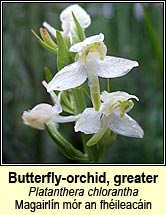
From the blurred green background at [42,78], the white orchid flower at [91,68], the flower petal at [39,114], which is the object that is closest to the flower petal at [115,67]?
the white orchid flower at [91,68]

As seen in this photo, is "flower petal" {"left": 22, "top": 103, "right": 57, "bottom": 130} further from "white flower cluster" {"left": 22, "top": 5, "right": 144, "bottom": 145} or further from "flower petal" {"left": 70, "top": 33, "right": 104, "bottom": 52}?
"flower petal" {"left": 70, "top": 33, "right": 104, "bottom": 52}

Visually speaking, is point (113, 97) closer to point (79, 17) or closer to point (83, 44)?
point (83, 44)

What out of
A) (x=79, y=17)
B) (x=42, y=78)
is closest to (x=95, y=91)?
(x=79, y=17)

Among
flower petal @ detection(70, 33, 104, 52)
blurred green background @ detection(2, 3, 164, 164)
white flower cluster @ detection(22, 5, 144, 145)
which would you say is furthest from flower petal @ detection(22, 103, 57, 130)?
blurred green background @ detection(2, 3, 164, 164)

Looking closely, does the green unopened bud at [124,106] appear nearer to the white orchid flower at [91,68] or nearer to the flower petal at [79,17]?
the white orchid flower at [91,68]

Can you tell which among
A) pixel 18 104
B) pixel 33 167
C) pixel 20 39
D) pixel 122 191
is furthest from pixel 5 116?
pixel 122 191

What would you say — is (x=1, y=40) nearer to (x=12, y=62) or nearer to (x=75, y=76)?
(x=12, y=62)
